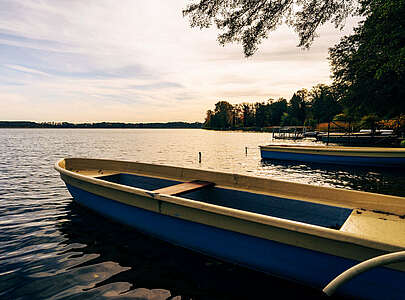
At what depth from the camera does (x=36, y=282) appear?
4.56 metres

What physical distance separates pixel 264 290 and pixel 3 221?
27.1 feet

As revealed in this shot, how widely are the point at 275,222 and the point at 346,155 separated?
1800 cm

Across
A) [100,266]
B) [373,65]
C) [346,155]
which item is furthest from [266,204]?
[373,65]

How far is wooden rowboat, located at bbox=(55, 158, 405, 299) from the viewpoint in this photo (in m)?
3.30

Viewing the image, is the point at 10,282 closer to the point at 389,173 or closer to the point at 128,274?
the point at 128,274

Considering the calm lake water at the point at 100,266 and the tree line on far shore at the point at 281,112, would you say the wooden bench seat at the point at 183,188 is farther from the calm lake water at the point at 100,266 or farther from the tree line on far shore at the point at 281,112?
the tree line on far shore at the point at 281,112

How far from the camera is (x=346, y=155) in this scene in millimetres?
18453

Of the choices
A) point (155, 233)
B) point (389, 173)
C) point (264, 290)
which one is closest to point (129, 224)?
point (155, 233)

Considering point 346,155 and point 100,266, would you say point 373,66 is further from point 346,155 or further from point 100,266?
point 100,266

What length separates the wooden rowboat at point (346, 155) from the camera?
1691 centimetres

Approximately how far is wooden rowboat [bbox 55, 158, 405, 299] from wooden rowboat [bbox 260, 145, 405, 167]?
1531 cm

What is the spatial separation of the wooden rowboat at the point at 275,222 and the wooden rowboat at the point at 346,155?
15.3 meters

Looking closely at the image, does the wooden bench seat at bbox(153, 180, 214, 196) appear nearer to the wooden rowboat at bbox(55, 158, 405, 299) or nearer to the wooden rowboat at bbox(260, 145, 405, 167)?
the wooden rowboat at bbox(55, 158, 405, 299)

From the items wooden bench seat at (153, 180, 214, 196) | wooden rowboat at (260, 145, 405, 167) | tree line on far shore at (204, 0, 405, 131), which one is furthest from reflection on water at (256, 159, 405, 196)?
wooden bench seat at (153, 180, 214, 196)
